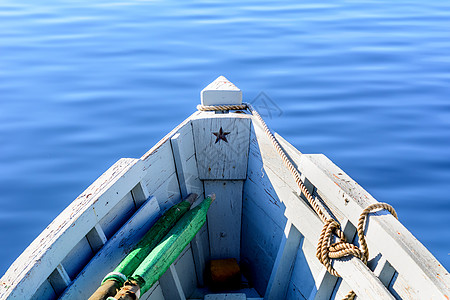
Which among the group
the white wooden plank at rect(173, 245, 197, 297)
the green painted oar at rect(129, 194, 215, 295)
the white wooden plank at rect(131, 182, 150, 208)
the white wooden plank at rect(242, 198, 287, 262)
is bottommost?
the white wooden plank at rect(173, 245, 197, 297)

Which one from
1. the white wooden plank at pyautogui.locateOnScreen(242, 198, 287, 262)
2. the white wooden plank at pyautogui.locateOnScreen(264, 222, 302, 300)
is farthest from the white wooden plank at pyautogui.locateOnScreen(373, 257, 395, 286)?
the white wooden plank at pyautogui.locateOnScreen(242, 198, 287, 262)

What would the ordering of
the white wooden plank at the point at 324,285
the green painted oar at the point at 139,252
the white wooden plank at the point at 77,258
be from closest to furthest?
the green painted oar at the point at 139,252, the white wooden plank at the point at 77,258, the white wooden plank at the point at 324,285

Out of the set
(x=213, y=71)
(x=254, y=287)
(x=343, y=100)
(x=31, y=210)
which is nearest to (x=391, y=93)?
(x=343, y=100)

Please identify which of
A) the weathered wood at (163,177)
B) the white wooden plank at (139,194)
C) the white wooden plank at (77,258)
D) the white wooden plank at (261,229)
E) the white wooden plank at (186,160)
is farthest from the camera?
the white wooden plank at (261,229)

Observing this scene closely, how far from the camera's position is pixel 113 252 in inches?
97.1

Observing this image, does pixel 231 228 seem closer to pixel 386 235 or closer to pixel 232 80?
pixel 386 235

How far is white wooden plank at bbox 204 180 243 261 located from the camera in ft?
11.6

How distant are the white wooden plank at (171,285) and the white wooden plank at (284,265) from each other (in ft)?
2.20

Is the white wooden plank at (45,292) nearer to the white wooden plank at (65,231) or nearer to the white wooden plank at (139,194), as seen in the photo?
the white wooden plank at (65,231)

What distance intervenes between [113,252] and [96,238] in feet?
0.46

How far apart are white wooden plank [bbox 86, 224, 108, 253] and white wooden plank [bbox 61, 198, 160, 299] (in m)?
0.04

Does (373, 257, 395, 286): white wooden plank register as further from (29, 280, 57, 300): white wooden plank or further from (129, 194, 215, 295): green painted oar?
(29, 280, 57, 300): white wooden plank

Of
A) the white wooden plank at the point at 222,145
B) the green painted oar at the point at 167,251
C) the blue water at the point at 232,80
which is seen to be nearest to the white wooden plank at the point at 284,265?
the green painted oar at the point at 167,251

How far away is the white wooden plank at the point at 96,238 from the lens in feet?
7.82
